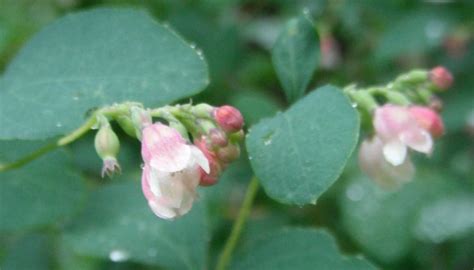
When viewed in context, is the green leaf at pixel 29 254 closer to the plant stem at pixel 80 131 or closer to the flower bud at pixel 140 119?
the plant stem at pixel 80 131

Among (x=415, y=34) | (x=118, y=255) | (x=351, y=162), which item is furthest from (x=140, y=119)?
(x=415, y=34)

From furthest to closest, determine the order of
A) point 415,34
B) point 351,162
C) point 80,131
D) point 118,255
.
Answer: point 415,34 < point 351,162 < point 118,255 < point 80,131

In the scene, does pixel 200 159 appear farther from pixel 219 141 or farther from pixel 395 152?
pixel 395 152

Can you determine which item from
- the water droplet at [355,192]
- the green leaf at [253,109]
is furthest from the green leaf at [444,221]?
the green leaf at [253,109]

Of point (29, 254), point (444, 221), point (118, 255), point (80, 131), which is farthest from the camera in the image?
point (444, 221)

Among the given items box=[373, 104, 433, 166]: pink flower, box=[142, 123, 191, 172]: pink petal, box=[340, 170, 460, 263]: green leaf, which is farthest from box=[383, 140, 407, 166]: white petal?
box=[340, 170, 460, 263]: green leaf

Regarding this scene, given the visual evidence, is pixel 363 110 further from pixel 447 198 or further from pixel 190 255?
pixel 447 198

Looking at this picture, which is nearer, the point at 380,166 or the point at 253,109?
the point at 380,166
